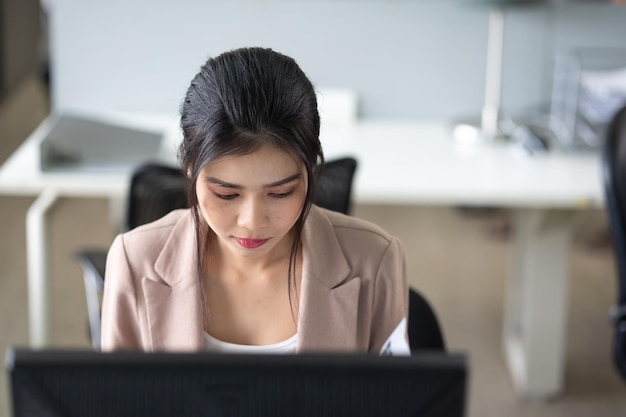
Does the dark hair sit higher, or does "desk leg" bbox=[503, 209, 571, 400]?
the dark hair

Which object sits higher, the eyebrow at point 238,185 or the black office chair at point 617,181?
the eyebrow at point 238,185

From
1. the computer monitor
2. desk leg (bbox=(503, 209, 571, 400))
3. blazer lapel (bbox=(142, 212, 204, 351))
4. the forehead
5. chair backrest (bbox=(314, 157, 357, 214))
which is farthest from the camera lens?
desk leg (bbox=(503, 209, 571, 400))

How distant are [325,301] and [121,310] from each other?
0.25 m

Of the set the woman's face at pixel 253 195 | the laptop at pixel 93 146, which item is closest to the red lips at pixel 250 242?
the woman's face at pixel 253 195

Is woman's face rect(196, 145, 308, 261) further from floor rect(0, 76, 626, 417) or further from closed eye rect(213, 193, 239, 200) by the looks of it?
floor rect(0, 76, 626, 417)

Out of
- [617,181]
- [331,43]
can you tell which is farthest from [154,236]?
[331,43]

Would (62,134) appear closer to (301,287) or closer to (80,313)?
(80,313)

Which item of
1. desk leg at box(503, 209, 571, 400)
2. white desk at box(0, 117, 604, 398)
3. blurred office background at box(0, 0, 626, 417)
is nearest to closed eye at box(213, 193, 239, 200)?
white desk at box(0, 117, 604, 398)

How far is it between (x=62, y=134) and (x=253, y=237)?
58.2 inches

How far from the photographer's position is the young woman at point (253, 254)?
1.06 meters

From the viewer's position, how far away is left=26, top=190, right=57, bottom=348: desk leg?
2.40m

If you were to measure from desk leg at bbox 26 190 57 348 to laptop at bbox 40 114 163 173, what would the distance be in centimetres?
9

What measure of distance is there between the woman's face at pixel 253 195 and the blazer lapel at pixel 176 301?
0.11 m

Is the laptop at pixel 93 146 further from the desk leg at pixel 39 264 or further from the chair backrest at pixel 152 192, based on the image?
the chair backrest at pixel 152 192
